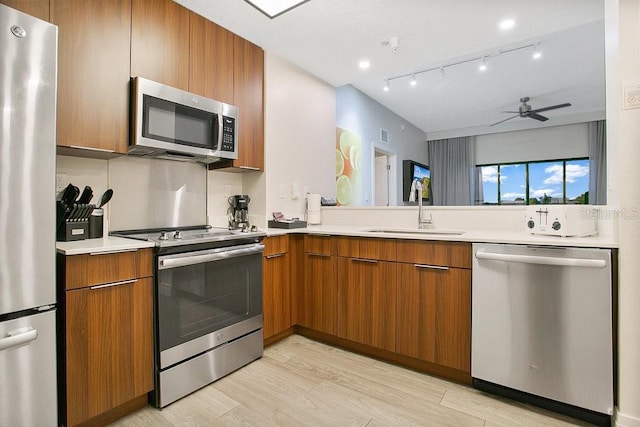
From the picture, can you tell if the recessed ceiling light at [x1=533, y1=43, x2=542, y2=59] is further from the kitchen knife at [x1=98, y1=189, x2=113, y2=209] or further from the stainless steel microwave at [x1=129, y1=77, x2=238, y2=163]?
the kitchen knife at [x1=98, y1=189, x2=113, y2=209]

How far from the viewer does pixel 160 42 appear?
2.16 m

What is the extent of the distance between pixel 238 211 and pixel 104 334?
58.9 inches

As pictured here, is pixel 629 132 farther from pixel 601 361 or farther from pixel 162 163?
pixel 162 163

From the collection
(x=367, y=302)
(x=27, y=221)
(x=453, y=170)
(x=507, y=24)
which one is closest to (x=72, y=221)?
(x=27, y=221)

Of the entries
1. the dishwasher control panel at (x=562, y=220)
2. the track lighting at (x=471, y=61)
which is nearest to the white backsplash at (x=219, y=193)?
the dishwasher control panel at (x=562, y=220)

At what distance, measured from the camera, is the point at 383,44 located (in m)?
2.81

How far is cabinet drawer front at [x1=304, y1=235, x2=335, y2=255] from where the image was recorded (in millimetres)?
2574

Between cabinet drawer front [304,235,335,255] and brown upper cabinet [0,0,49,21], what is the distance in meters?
2.08

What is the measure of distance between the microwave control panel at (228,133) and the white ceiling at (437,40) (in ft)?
2.48

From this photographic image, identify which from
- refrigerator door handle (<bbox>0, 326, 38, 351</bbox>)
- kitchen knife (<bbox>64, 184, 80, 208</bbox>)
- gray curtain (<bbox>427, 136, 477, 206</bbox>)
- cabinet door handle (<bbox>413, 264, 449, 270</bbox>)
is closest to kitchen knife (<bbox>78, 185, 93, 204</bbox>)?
kitchen knife (<bbox>64, 184, 80, 208</bbox>)

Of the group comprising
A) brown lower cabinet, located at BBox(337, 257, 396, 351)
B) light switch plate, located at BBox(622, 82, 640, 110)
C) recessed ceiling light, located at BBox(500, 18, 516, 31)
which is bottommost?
brown lower cabinet, located at BBox(337, 257, 396, 351)

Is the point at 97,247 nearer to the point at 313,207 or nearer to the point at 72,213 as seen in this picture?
the point at 72,213

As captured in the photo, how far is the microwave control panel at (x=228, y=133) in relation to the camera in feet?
8.07

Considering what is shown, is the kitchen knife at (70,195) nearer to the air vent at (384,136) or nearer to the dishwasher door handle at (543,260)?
the dishwasher door handle at (543,260)
